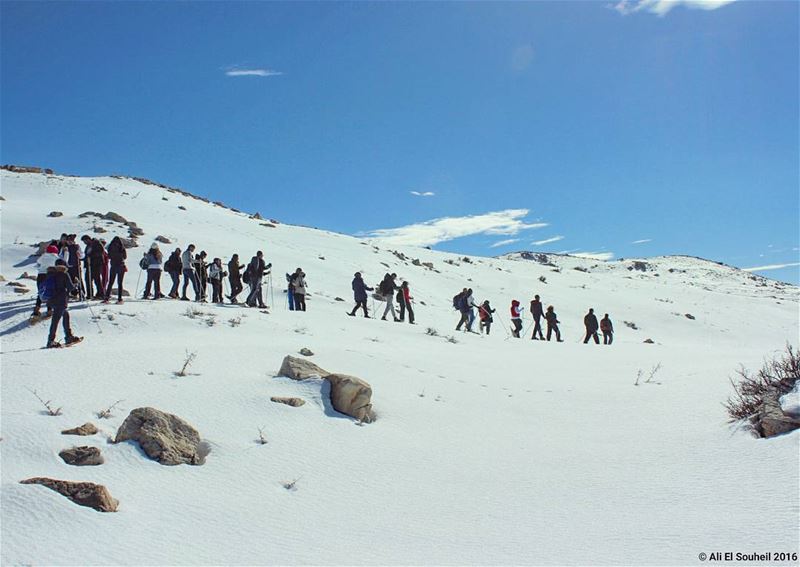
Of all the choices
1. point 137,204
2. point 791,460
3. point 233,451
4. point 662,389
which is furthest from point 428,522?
point 137,204

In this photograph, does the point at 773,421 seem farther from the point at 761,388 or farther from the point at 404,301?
the point at 404,301

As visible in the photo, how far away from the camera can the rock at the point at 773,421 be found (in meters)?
5.45

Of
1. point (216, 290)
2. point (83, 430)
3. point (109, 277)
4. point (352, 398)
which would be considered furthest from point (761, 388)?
point (109, 277)

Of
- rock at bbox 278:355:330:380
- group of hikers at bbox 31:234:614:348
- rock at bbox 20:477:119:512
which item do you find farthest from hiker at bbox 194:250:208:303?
rock at bbox 20:477:119:512

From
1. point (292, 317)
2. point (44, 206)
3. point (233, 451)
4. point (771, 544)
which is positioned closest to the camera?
point (771, 544)

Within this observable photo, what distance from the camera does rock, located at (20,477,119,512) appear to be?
14.4 feet

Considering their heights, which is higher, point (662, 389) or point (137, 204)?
point (137, 204)

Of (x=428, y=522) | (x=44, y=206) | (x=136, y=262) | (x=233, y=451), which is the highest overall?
(x=44, y=206)

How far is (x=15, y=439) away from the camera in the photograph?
212 inches

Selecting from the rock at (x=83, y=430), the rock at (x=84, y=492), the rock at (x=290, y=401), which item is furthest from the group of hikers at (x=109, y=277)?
the rock at (x=84, y=492)

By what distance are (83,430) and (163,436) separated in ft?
2.96

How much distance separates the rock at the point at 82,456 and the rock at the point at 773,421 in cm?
685

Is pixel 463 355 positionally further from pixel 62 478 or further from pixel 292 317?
pixel 62 478

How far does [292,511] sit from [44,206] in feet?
97.6
